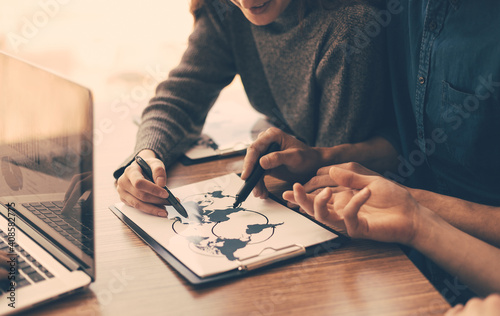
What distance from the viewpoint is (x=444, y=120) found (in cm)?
85

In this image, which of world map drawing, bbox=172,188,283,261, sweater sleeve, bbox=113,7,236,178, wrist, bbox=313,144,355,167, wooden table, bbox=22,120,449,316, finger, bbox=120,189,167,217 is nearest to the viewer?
wooden table, bbox=22,120,449,316

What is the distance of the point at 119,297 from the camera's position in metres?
0.58

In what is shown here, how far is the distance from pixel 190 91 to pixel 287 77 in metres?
0.26

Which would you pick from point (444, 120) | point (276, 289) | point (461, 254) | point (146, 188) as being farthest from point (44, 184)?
point (444, 120)

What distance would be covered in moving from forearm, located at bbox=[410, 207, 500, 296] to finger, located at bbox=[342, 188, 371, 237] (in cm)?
9

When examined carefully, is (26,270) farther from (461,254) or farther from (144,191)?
(461,254)

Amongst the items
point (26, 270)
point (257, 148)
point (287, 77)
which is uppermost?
point (287, 77)

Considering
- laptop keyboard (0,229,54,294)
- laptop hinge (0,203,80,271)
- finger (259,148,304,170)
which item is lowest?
laptop keyboard (0,229,54,294)

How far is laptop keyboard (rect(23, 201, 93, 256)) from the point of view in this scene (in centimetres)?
60

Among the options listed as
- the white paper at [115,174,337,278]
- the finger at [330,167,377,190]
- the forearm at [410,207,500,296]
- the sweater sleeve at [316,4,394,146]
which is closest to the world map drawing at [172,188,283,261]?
the white paper at [115,174,337,278]

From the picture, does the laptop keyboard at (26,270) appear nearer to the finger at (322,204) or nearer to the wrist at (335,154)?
the finger at (322,204)

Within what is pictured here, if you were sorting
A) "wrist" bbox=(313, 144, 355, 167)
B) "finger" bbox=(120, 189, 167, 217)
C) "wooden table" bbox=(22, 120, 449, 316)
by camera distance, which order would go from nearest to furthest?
1. "wooden table" bbox=(22, 120, 449, 316)
2. "finger" bbox=(120, 189, 167, 217)
3. "wrist" bbox=(313, 144, 355, 167)

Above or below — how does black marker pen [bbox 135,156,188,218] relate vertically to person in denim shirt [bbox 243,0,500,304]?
below

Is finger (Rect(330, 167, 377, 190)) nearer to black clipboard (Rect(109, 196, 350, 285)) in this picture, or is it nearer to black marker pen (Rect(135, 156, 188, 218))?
black clipboard (Rect(109, 196, 350, 285))
